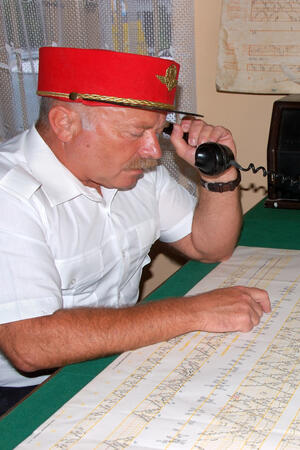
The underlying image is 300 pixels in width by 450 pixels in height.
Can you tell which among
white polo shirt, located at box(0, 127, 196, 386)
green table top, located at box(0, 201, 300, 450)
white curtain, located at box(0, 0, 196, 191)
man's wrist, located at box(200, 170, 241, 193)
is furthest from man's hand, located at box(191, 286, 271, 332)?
white curtain, located at box(0, 0, 196, 191)

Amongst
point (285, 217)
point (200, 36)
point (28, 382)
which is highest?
point (200, 36)

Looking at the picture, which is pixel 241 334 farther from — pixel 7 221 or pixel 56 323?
pixel 7 221

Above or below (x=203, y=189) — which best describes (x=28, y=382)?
below

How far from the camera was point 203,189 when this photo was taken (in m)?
1.71

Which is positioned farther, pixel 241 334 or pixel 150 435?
pixel 241 334

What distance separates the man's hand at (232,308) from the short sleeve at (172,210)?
0.45m

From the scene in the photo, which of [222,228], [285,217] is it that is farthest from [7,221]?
[285,217]

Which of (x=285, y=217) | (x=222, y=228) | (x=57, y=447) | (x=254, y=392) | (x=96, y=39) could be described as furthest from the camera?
(x=96, y=39)

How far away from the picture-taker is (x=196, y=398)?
1.00 metres

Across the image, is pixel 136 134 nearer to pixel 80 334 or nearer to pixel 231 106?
pixel 80 334

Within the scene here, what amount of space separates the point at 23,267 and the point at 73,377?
0.77ft

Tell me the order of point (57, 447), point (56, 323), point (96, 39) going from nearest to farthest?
point (57, 447)
point (56, 323)
point (96, 39)

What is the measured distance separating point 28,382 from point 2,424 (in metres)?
0.48

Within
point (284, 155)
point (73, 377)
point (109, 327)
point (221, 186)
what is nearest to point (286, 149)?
point (284, 155)
